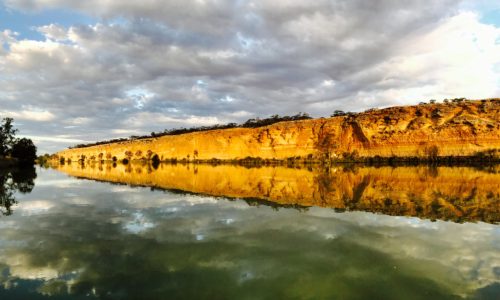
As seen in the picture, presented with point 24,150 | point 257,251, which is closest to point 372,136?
point 257,251

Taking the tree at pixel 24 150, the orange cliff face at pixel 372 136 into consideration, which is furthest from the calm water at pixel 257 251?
the tree at pixel 24 150

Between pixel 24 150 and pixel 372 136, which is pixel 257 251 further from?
pixel 24 150

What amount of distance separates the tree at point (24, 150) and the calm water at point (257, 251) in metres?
87.3

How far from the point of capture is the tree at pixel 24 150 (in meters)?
85.8

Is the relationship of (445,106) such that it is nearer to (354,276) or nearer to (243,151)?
(243,151)

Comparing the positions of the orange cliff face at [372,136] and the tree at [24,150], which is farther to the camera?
the tree at [24,150]

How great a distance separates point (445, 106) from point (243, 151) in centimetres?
3177

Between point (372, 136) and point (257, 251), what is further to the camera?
point (372, 136)

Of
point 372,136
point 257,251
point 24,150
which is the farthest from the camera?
point 24,150

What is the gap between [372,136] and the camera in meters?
48.2

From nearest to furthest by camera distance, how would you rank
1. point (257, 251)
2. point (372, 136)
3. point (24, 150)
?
1. point (257, 251)
2. point (372, 136)
3. point (24, 150)

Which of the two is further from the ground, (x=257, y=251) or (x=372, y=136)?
(x=372, y=136)

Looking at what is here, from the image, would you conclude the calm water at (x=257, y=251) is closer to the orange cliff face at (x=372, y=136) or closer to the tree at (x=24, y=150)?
the orange cliff face at (x=372, y=136)

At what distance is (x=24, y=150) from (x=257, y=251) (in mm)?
98540
